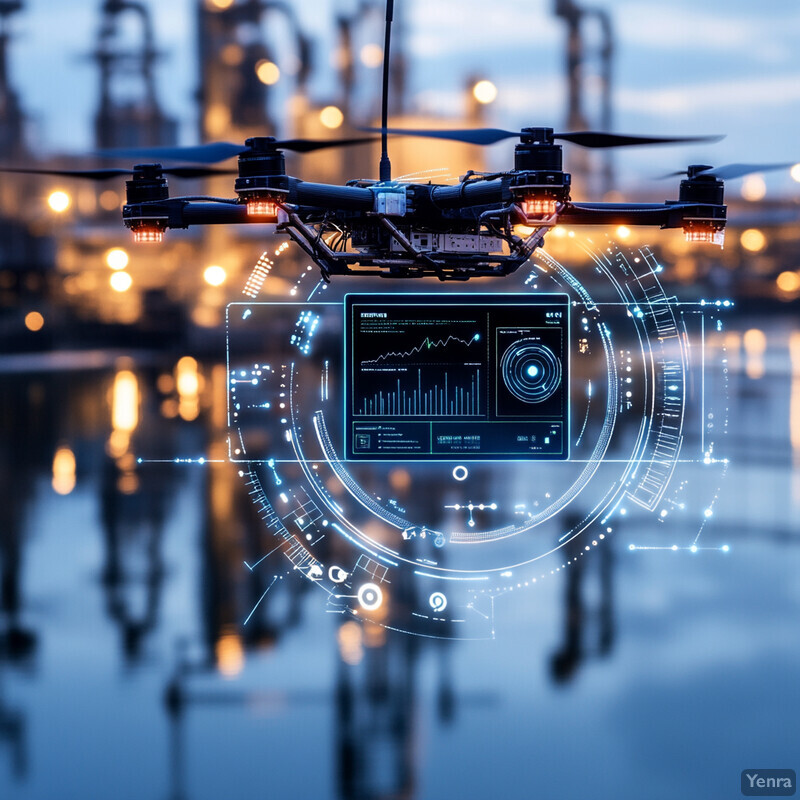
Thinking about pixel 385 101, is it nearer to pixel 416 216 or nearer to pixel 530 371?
pixel 416 216

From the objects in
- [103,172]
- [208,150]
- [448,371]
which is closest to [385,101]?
[208,150]

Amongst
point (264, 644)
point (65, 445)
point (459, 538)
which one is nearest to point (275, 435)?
point (459, 538)

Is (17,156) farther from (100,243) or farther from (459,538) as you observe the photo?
(459,538)

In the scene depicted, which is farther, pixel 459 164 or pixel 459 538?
pixel 459 164

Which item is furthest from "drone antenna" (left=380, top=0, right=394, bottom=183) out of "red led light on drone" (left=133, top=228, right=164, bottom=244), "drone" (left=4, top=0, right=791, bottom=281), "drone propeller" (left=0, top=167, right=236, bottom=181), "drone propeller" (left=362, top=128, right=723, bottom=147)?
"red led light on drone" (left=133, top=228, right=164, bottom=244)

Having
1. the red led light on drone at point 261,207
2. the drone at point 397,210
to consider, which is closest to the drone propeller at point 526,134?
the drone at point 397,210

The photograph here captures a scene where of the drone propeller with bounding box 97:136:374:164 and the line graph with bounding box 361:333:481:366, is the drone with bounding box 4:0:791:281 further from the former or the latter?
the line graph with bounding box 361:333:481:366
